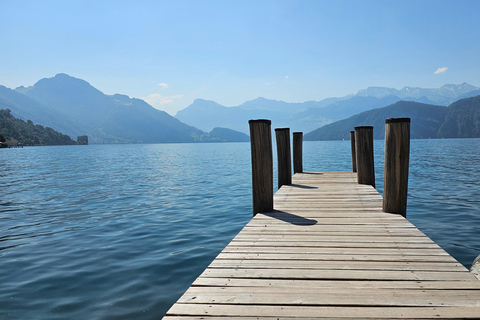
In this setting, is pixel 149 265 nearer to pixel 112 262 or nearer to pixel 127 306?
pixel 112 262

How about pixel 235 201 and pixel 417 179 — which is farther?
pixel 417 179

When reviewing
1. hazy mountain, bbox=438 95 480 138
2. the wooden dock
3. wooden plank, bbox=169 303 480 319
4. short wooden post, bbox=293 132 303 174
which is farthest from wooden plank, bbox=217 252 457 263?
hazy mountain, bbox=438 95 480 138

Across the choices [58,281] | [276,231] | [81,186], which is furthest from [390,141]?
[81,186]

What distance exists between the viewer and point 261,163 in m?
5.69

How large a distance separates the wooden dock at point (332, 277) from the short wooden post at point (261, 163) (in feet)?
3.06

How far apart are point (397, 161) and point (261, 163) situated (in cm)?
213

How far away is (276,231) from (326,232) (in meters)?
0.66

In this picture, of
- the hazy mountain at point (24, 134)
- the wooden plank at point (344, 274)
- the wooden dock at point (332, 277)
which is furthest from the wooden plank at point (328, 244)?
the hazy mountain at point (24, 134)

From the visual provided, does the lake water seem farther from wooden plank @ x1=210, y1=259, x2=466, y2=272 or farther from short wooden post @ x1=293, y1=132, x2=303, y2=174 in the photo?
short wooden post @ x1=293, y1=132, x2=303, y2=174

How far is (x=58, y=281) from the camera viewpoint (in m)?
5.19

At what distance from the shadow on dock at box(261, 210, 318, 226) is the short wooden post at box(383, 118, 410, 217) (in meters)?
1.39

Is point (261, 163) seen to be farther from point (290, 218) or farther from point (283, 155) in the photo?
point (283, 155)

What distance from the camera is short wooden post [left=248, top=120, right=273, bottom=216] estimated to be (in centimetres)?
562

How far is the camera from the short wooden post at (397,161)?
5156mm
